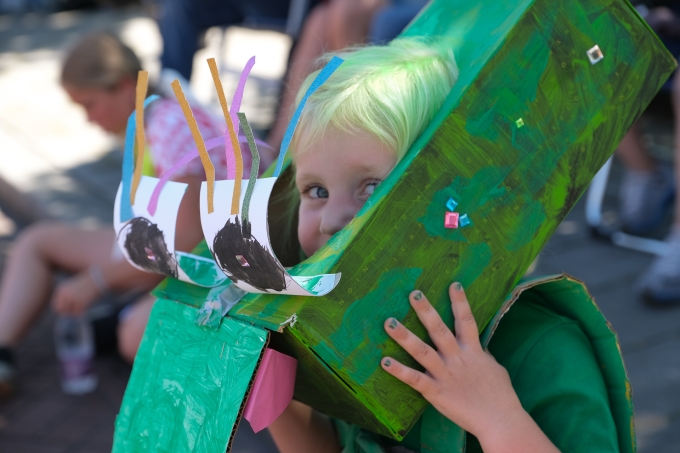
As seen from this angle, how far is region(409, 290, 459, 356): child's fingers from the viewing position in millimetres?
1085

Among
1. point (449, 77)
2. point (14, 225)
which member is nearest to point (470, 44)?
point (449, 77)

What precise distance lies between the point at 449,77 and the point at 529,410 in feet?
1.88

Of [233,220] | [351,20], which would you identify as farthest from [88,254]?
[233,220]

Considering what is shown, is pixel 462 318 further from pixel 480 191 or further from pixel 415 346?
pixel 480 191

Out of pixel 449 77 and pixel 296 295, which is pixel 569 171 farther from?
pixel 296 295

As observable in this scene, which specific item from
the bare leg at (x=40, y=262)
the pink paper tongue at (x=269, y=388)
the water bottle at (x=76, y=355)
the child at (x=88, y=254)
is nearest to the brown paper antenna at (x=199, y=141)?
the pink paper tongue at (x=269, y=388)

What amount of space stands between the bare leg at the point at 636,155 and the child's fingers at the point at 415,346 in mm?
2779

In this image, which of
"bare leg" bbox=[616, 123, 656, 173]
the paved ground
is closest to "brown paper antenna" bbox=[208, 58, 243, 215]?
the paved ground

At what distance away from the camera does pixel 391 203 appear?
42.4 inches

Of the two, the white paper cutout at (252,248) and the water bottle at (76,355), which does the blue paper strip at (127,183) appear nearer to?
the white paper cutout at (252,248)

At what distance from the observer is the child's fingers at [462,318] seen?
1.11 meters

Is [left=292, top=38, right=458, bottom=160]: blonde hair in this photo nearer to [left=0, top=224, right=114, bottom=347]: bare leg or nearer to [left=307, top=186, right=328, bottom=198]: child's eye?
[left=307, top=186, right=328, bottom=198]: child's eye

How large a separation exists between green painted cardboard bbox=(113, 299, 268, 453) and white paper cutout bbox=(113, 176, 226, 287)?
0.06 metres

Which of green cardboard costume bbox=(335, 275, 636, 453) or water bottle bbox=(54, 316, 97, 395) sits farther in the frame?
water bottle bbox=(54, 316, 97, 395)
